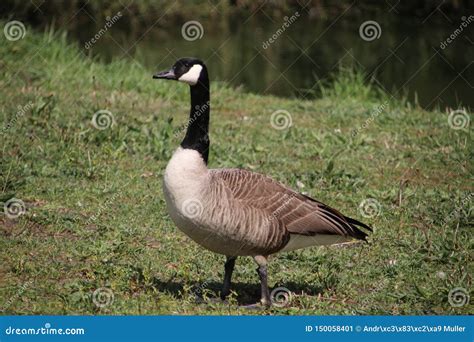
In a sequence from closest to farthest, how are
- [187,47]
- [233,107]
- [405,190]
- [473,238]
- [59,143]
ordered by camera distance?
1. [473,238]
2. [405,190]
3. [59,143]
4. [233,107]
5. [187,47]

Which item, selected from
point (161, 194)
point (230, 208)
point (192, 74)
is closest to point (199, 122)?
point (192, 74)

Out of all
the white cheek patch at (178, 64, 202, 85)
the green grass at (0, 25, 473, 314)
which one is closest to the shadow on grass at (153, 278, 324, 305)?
the green grass at (0, 25, 473, 314)

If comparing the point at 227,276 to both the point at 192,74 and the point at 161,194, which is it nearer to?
the point at 192,74

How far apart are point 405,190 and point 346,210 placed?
0.76 metres

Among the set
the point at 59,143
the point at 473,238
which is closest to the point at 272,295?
the point at 473,238

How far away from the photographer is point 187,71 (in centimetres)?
599

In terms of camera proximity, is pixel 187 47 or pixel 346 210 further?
pixel 187 47

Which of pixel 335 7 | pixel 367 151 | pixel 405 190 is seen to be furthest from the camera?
pixel 335 7

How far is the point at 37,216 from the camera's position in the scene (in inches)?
291

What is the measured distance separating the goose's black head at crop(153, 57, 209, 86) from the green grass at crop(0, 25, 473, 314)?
1461mm

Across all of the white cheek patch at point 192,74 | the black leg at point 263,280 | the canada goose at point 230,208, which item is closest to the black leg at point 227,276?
the canada goose at point 230,208

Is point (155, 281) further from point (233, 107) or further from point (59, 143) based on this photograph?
point (233, 107)

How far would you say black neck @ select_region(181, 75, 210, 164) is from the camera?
5.93 metres

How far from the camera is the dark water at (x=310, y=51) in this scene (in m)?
15.0
